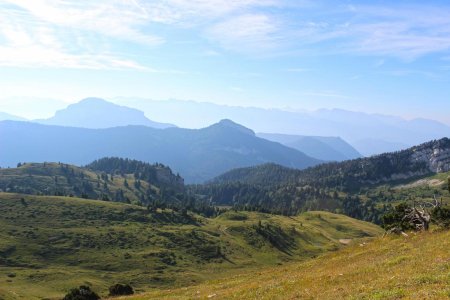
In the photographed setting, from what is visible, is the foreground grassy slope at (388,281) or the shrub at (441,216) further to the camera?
the shrub at (441,216)

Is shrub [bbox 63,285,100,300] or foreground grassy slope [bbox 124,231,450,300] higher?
foreground grassy slope [bbox 124,231,450,300]

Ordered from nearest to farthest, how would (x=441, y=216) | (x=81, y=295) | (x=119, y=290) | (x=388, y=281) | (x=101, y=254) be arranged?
1. (x=388, y=281)
2. (x=441, y=216)
3. (x=81, y=295)
4. (x=119, y=290)
5. (x=101, y=254)

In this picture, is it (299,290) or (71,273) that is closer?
(299,290)

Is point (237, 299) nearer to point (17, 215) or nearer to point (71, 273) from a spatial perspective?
point (71, 273)

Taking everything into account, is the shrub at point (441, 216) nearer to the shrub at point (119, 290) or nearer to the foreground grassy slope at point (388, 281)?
the foreground grassy slope at point (388, 281)

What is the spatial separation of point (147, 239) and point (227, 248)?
35.7 m

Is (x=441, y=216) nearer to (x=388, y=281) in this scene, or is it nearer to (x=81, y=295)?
(x=388, y=281)

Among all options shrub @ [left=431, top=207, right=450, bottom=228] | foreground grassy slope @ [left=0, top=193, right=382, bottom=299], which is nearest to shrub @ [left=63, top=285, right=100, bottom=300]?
foreground grassy slope @ [left=0, top=193, right=382, bottom=299]

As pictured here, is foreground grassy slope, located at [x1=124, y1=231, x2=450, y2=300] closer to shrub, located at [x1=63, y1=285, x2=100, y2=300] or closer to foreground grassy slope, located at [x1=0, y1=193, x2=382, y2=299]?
shrub, located at [x1=63, y1=285, x2=100, y2=300]

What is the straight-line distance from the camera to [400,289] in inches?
902

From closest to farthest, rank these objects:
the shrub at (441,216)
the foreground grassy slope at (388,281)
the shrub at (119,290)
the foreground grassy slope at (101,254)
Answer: the foreground grassy slope at (388,281)
the shrub at (441,216)
the shrub at (119,290)
the foreground grassy slope at (101,254)

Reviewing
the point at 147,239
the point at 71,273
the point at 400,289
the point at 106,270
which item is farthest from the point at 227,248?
the point at 400,289

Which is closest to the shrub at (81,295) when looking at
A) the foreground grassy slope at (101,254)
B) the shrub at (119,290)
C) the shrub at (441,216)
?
the shrub at (119,290)

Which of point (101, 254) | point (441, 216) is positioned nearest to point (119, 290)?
point (441, 216)
